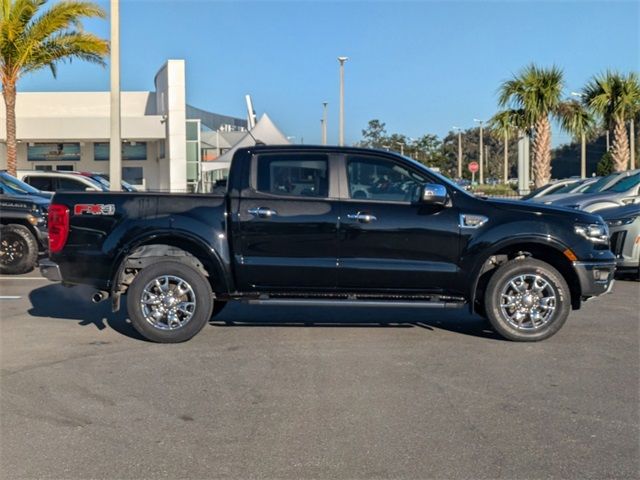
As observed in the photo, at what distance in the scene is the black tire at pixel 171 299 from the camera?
23.4ft

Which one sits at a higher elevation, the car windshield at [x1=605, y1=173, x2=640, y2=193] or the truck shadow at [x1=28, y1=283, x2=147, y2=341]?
the car windshield at [x1=605, y1=173, x2=640, y2=193]

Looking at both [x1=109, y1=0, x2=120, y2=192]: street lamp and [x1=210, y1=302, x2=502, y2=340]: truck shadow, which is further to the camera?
[x1=109, y1=0, x2=120, y2=192]: street lamp

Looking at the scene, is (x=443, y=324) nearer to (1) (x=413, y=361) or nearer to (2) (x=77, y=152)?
(1) (x=413, y=361)

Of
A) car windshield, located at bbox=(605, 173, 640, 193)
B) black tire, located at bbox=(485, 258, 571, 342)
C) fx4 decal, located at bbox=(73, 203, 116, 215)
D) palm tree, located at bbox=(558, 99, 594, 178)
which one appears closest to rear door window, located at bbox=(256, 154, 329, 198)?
fx4 decal, located at bbox=(73, 203, 116, 215)

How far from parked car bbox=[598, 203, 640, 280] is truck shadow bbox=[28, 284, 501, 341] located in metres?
3.57

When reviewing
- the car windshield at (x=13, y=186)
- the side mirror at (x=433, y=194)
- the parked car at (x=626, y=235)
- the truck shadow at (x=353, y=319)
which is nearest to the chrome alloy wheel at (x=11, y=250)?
the car windshield at (x=13, y=186)

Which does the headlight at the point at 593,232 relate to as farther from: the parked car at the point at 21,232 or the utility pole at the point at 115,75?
the utility pole at the point at 115,75

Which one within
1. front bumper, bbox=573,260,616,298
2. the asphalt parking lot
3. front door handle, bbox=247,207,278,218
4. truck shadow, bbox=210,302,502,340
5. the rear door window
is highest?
the rear door window

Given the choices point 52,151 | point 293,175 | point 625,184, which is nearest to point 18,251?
point 293,175

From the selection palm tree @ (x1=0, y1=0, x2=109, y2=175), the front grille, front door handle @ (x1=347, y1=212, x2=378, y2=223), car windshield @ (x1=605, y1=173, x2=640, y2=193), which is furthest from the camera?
palm tree @ (x1=0, y1=0, x2=109, y2=175)

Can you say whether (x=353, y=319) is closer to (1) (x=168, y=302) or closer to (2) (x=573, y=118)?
(1) (x=168, y=302)

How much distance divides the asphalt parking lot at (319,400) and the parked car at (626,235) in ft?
9.37

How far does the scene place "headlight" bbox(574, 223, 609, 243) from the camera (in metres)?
7.18

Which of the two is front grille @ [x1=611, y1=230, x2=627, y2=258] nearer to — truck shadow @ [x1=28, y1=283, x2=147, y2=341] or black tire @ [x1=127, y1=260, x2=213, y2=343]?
black tire @ [x1=127, y1=260, x2=213, y2=343]
